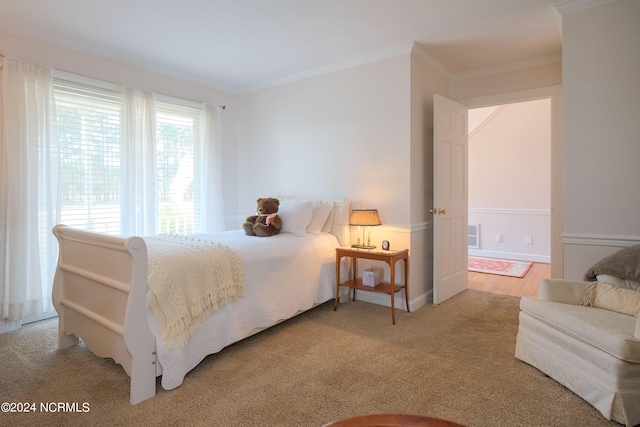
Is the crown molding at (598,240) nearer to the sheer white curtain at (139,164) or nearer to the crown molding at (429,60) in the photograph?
the crown molding at (429,60)

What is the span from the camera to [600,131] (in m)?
2.52

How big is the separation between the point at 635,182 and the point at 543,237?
12.0 feet

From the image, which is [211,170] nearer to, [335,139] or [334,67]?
[335,139]

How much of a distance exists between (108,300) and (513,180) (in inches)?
237

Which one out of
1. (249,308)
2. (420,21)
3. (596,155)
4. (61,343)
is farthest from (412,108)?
(61,343)

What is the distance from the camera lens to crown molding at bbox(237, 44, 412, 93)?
134 inches

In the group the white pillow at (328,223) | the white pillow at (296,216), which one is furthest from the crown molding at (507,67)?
the white pillow at (296,216)

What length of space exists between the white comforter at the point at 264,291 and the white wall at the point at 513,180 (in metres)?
3.75

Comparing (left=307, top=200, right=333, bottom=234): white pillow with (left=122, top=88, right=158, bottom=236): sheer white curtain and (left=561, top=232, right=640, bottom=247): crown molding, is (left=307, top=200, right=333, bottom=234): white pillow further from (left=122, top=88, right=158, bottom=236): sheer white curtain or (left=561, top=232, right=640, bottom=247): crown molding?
(left=561, top=232, right=640, bottom=247): crown molding

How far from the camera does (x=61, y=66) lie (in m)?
3.22

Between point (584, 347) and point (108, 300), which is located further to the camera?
point (108, 300)

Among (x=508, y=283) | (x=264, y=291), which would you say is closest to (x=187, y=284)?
(x=264, y=291)

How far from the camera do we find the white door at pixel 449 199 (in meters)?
3.54

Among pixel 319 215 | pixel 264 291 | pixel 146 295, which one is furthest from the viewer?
pixel 319 215
